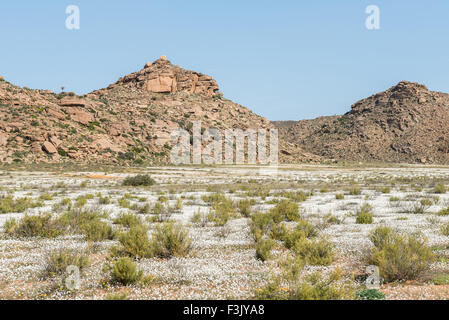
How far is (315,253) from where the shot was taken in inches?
299

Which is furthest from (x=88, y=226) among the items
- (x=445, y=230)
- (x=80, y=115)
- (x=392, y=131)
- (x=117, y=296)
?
(x=392, y=131)

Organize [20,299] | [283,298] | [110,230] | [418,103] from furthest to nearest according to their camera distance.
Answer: [418,103], [110,230], [20,299], [283,298]

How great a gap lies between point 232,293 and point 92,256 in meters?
3.96

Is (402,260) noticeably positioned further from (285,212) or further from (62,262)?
(285,212)

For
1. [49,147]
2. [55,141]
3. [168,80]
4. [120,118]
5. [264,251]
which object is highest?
[168,80]

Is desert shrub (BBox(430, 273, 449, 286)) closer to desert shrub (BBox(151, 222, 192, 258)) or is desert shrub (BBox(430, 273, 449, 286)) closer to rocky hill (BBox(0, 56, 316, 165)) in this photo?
A: desert shrub (BBox(151, 222, 192, 258))

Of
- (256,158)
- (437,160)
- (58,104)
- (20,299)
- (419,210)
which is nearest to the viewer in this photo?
(20,299)

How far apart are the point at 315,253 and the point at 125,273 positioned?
3.77m

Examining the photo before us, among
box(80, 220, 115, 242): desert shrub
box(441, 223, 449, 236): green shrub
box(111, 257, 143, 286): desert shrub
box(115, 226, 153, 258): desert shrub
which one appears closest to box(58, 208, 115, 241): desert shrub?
box(80, 220, 115, 242): desert shrub

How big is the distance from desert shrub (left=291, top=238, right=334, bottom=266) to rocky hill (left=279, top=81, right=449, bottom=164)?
350 ft

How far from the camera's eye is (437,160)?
10169 cm

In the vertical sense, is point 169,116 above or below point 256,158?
above

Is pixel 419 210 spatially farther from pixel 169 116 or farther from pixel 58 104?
pixel 169 116

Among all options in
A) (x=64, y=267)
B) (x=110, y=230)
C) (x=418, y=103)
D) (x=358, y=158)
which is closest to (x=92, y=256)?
(x=64, y=267)
